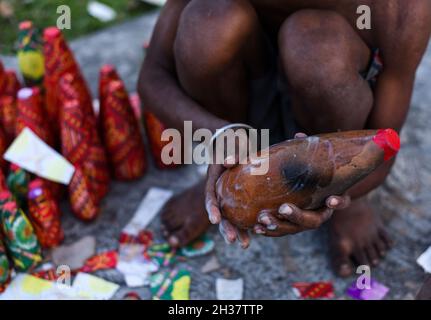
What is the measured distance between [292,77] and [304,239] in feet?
1.64

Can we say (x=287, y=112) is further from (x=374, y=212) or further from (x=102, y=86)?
(x=102, y=86)

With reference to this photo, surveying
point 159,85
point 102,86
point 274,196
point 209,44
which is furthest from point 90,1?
point 274,196

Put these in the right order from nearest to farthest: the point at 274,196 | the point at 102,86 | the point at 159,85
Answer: the point at 274,196
the point at 159,85
the point at 102,86

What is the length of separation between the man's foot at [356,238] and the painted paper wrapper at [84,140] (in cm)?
66

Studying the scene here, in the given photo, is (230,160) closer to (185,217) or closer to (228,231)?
(228,231)

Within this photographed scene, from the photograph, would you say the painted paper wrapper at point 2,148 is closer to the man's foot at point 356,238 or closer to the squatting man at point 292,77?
the squatting man at point 292,77

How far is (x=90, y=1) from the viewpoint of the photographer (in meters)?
2.64

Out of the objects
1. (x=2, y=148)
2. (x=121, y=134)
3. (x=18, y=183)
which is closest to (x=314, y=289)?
(x=121, y=134)

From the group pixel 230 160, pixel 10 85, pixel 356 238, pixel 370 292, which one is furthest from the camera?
pixel 10 85

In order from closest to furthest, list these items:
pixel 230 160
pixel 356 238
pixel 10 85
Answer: pixel 230 160, pixel 356 238, pixel 10 85

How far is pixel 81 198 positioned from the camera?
4.90 feet

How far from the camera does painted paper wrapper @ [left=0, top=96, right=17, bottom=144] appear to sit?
61.1 inches

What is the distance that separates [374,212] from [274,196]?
0.58 metres

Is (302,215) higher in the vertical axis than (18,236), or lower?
higher
